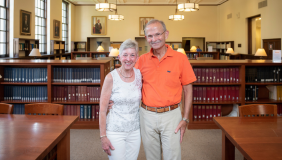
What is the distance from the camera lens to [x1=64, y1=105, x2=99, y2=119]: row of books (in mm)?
4727

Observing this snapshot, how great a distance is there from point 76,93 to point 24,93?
3.17ft

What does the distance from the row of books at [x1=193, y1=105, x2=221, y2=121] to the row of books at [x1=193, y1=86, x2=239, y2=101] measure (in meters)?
0.16

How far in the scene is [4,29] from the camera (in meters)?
7.89

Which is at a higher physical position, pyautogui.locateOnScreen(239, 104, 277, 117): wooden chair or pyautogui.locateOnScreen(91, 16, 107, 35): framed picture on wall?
pyautogui.locateOnScreen(91, 16, 107, 35): framed picture on wall

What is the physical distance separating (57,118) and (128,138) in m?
0.88

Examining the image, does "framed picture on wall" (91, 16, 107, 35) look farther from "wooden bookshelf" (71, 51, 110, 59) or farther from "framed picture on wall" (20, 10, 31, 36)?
"framed picture on wall" (20, 10, 31, 36)

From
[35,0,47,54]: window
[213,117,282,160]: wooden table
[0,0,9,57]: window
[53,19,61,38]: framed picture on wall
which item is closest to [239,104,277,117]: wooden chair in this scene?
[213,117,282,160]: wooden table

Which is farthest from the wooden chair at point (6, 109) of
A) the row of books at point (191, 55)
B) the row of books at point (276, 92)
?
the row of books at point (191, 55)

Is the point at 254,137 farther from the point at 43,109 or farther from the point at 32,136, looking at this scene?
the point at 43,109

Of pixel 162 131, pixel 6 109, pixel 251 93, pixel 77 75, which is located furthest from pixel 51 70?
pixel 251 93

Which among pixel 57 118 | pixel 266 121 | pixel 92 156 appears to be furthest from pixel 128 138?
pixel 92 156

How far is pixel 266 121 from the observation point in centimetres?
243

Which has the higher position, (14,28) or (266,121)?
(14,28)

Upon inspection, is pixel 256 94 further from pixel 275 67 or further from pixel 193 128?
pixel 193 128
